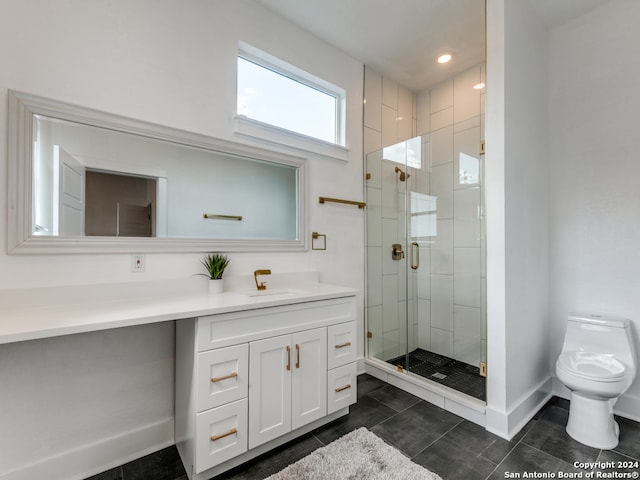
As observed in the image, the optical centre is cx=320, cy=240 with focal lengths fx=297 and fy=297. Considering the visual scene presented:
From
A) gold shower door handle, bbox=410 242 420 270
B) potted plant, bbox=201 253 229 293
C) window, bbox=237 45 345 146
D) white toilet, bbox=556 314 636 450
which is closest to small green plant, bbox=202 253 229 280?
potted plant, bbox=201 253 229 293

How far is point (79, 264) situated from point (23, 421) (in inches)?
28.9

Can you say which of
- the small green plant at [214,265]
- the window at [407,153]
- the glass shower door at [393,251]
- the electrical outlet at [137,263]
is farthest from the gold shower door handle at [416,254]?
the electrical outlet at [137,263]

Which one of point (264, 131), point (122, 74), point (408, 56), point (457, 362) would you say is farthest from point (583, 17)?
point (122, 74)

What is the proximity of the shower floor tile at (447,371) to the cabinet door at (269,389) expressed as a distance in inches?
49.2

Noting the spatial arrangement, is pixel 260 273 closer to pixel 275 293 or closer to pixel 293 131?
pixel 275 293

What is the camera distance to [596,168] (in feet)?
7.22

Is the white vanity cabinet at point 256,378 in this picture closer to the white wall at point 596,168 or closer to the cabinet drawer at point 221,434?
the cabinet drawer at point 221,434

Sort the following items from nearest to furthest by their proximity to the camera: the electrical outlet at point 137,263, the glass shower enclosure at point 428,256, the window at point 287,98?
the electrical outlet at point 137,263
the window at point 287,98
the glass shower enclosure at point 428,256

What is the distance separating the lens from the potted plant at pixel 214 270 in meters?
1.79

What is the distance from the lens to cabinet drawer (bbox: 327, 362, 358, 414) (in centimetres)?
184

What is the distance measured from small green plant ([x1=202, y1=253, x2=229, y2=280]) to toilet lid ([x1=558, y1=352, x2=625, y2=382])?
219 centimetres

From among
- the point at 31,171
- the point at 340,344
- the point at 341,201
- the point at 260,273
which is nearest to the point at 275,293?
the point at 260,273

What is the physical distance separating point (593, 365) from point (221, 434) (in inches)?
88.3

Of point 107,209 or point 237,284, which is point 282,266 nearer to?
point 237,284
